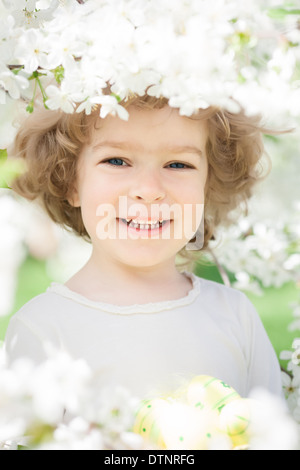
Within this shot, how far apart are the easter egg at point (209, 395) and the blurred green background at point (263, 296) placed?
171 cm

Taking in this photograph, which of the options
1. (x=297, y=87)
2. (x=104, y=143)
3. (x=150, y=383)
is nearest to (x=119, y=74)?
(x=104, y=143)

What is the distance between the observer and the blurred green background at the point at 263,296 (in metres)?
3.33

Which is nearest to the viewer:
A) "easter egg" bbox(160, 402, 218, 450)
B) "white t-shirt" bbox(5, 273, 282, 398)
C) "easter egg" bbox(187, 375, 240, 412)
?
"easter egg" bbox(160, 402, 218, 450)

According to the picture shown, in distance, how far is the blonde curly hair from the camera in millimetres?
1866

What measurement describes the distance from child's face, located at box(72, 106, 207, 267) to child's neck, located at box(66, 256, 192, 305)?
44mm

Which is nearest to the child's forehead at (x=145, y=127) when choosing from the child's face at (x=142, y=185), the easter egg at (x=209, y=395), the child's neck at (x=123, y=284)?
the child's face at (x=142, y=185)

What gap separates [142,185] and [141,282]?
0.29 metres

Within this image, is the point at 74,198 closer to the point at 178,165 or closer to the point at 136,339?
the point at 178,165

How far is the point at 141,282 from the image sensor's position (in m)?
1.82

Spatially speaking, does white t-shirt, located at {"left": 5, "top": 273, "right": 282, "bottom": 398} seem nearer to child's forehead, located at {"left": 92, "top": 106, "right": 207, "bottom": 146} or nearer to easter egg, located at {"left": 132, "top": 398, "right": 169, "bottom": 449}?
easter egg, located at {"left": 132, "top": 398, "right": 169, "bottom": 449}

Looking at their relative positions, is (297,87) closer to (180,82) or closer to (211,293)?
(180,82)

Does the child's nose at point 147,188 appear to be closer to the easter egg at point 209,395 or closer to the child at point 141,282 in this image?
the child at point 141,282

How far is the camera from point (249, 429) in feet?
4.59

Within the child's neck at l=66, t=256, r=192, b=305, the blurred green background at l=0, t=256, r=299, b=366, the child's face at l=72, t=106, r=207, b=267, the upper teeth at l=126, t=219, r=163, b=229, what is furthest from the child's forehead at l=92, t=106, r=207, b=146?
the blurred green background at l=0, t=256, r=299, b=366
